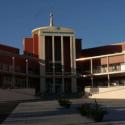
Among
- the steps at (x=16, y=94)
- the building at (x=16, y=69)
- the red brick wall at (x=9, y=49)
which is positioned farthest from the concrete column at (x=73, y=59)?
the steps at (x=16, y=94)

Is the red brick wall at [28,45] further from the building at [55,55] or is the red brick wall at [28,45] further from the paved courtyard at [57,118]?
the paved courtyard at [57,118]

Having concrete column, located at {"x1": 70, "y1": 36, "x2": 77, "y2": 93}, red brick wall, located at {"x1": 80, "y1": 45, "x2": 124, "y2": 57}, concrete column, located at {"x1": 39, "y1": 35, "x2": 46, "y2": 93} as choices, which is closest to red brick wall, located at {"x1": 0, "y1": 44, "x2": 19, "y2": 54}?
concrete column, located at {"x1": 39, "y1": 35, "x2": 46, "y2": 93}

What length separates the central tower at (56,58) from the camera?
83.1 meters

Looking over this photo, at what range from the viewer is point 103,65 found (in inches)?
3319

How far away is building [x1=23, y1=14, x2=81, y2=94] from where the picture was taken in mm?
83125

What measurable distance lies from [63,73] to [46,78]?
355 cm

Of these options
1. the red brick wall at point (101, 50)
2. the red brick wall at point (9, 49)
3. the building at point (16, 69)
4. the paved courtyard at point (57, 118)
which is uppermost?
the red brick wall at point (101, 50)

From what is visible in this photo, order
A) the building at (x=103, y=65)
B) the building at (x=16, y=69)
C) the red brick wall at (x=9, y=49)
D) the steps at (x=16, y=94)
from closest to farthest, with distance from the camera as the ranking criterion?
the steps at (x=16, y=94) → the building at (x=16, y=69) → the red brick wall at (x=9, y=49) → the building at (x=103, y=65)

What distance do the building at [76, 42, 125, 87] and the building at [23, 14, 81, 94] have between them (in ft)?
8.77

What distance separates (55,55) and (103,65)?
9.76m

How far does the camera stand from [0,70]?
69688 millimetres

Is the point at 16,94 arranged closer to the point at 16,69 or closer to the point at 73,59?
the point at 16,69

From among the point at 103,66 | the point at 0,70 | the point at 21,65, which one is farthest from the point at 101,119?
the point at 103,66

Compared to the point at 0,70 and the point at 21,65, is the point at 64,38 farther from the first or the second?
the point at 0,70
